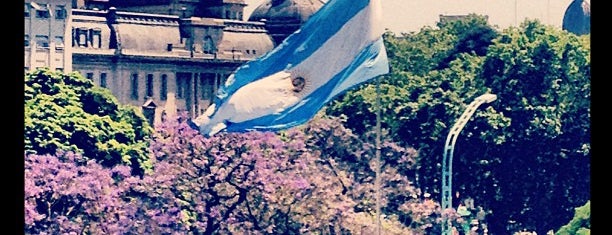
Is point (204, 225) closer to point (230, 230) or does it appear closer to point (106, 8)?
point (230, 230)

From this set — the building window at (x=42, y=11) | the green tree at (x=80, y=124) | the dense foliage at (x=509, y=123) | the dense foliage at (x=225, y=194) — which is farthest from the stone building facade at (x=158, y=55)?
the dense foliage at (x=225, y=194)

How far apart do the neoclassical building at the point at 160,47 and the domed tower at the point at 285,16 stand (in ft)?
0.43

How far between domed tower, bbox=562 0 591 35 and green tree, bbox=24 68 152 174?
196ft

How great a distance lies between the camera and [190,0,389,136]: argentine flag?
31.6 m

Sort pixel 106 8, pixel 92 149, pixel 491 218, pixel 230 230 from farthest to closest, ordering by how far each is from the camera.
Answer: pixel 106 8 → pixel 92 149 → pixel 491 218 → pixel 230 230

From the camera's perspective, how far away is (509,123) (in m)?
107

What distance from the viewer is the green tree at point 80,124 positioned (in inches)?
4350

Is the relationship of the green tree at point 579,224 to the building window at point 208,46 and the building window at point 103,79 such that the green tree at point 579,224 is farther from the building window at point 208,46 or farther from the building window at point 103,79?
the building window at point 208,46

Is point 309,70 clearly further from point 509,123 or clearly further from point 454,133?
point 509,123

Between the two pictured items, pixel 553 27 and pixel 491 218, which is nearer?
pixel 491 218

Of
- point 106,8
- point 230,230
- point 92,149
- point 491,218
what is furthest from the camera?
point 106,8

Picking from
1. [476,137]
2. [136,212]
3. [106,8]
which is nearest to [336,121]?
[476,137]

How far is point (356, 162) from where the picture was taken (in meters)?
103

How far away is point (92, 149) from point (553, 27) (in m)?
17.2
